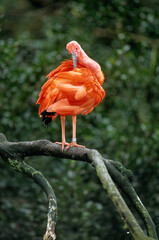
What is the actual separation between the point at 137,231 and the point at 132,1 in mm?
4812

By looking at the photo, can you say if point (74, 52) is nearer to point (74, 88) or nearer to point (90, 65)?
point (90, 65)

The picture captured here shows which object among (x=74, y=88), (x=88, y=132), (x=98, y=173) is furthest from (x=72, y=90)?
(x=88, y=132)

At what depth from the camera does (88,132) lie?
5098mm

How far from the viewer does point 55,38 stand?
6.12 metres

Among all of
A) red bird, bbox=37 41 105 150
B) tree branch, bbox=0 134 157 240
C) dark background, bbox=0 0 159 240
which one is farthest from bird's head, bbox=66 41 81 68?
dark background, bbox=0 0 159 240

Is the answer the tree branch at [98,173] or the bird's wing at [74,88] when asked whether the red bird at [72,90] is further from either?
the tree branch at [98,173]

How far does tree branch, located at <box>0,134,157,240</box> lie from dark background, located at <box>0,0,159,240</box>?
2.14 m

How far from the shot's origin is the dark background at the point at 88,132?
4.91 m

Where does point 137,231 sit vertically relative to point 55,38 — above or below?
above

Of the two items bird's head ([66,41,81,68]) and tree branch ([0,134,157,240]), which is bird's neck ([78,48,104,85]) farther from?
tree branch ([0,134,157,240])

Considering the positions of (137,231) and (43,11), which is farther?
(43,11)

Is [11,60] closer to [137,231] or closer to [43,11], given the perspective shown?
[43,11]

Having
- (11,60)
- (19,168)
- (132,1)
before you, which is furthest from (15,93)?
(19,168)

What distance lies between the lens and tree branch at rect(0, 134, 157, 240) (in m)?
1.69
